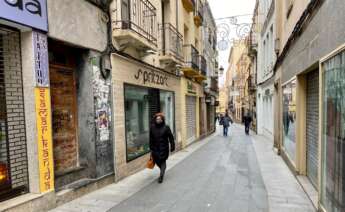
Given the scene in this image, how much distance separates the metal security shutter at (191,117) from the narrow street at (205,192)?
6520 mm

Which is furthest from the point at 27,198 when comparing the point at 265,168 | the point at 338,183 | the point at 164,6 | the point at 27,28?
the point at 164,6

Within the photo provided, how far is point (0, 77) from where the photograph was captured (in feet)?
14.5

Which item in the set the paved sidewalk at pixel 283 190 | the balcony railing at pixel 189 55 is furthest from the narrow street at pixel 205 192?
the balcony railing at pixel 189 55

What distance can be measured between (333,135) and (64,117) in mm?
5175

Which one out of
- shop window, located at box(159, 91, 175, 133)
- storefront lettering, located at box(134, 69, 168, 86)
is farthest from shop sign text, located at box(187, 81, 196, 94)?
storefront lettering, located at box(134, 69, 168, 86)

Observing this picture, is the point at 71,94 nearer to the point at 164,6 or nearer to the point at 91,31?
the point at 91,31

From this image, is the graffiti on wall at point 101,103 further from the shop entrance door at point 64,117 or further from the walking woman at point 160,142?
the walking woman at point 160,142

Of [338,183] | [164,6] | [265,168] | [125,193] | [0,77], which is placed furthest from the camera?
[164,6]

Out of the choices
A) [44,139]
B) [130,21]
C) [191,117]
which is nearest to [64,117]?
[44,139]

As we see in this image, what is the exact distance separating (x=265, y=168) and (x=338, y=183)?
5.07 m

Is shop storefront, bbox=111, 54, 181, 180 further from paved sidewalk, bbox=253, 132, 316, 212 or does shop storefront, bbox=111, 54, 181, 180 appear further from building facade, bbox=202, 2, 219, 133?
building facade, bbox=202, 2, 219, 133

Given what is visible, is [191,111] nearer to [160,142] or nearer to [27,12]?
Answer: [160,142]

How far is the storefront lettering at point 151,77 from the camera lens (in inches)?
339

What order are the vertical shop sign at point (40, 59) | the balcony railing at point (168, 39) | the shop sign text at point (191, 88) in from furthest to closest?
the shop sign text at point (191, 88) < the balcony railing at point (168, 39) < the vertical shop sign at point (40, 59)
